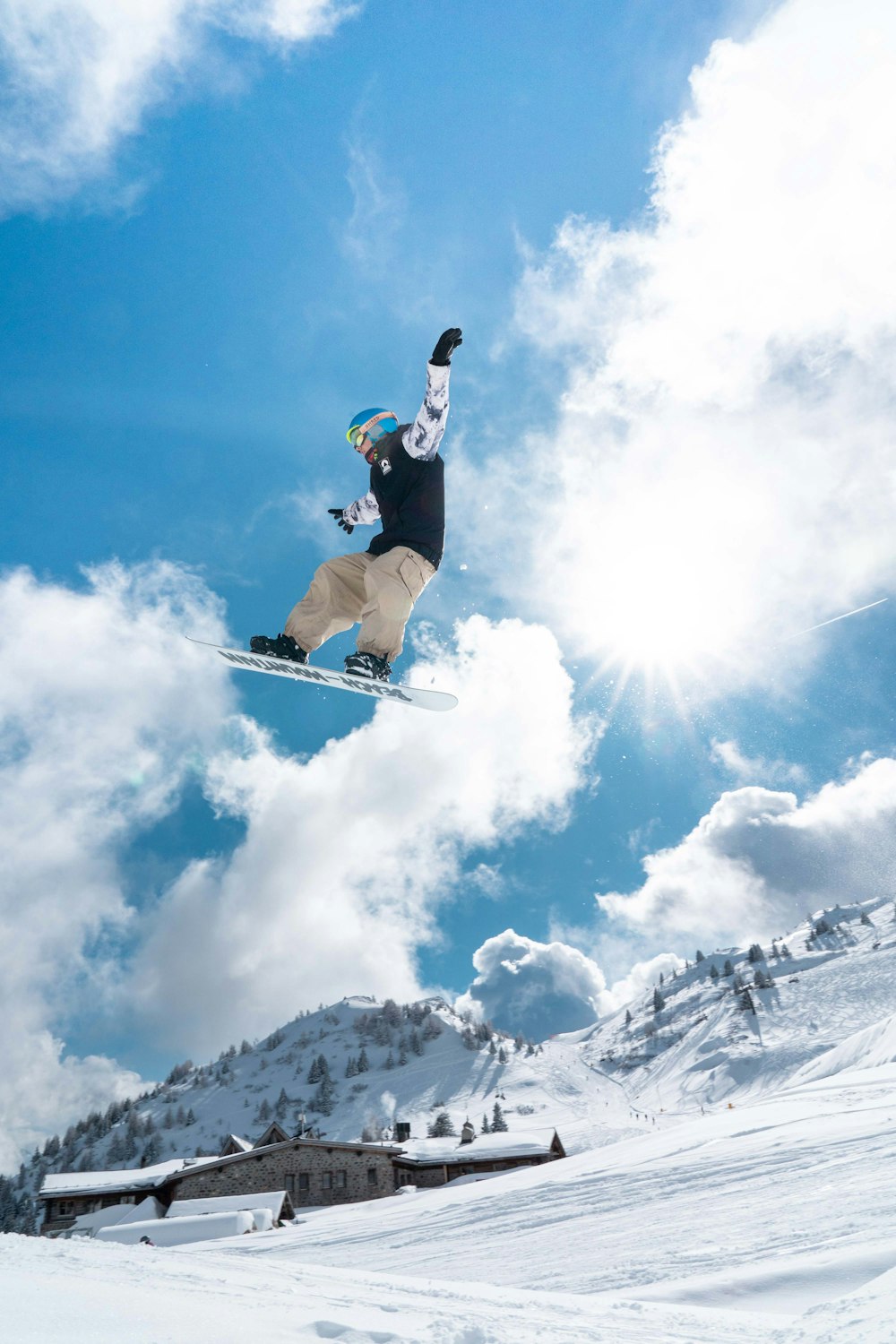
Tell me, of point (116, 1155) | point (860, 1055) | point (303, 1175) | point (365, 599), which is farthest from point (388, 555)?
point (116, 1155)

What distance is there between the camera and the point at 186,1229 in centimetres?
3397

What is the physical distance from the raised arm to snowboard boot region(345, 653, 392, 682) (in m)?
2.05

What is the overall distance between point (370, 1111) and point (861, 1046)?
186m

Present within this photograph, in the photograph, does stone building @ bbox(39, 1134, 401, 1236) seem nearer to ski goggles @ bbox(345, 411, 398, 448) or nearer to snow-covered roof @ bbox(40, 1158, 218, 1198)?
snow-covered roof @ bbox(40, 1158, 218, 1198)

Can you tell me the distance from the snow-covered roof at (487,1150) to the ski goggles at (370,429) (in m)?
48.8

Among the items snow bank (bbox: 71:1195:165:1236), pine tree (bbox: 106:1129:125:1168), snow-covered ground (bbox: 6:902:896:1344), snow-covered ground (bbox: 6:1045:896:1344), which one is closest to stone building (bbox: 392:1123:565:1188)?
snow bank (bbox: 71:1195:165:1236)

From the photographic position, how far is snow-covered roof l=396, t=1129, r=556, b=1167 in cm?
4622

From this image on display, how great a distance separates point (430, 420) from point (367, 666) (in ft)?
7.99

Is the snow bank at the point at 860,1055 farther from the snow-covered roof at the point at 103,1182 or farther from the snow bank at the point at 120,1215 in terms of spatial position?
the snow bank at the point at 120,1215

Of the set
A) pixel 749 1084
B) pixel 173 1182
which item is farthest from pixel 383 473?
pixel 749 1084

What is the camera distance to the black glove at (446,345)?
6.92 metres

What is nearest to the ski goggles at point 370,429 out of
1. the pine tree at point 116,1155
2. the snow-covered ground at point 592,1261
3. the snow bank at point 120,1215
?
the snow-covered ground at point 592,1261

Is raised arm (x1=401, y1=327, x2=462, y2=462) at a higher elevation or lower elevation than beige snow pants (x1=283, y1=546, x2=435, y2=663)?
higher

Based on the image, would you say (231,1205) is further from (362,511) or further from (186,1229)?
(362,511)
